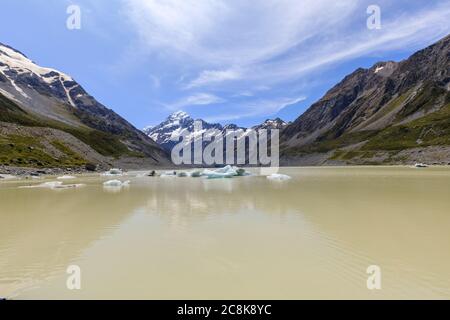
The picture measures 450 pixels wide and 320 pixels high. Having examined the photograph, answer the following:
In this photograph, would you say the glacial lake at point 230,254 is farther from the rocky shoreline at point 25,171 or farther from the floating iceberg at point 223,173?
the rocky shoreline at point 25,171

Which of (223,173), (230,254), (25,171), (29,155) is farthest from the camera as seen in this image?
Answer: (29,155)

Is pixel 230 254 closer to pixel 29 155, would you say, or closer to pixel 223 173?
pixel 223 173

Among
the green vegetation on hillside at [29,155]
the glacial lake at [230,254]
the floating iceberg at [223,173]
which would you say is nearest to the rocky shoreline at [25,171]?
the green vegetation on hillside at [29,155]

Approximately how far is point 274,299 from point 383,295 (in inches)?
119

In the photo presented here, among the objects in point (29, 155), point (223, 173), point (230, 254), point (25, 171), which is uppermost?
point (29, 155)

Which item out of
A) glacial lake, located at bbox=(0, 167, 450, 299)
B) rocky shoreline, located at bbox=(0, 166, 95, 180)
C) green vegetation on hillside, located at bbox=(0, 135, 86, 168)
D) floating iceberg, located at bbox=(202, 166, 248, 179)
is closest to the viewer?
glacial lake, located at bbox=(0, 167, 450, 299)

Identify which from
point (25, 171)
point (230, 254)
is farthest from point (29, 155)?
point (230, 254)

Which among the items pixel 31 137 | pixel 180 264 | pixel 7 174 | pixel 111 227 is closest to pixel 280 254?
pixel 180 264

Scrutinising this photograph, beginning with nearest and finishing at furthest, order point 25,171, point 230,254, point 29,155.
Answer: point 230,254, point 25,171, point 29,155

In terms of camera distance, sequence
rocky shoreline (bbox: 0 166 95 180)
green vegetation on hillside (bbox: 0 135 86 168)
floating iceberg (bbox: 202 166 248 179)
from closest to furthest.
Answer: floating iceberg (bbox: 202 166 248 179), rocky shoreline (bbox: 0 166 95 180), green vegetation on hillside (bbox: 0 135 86 168)

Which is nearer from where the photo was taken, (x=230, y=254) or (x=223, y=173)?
(x=230, y=254)

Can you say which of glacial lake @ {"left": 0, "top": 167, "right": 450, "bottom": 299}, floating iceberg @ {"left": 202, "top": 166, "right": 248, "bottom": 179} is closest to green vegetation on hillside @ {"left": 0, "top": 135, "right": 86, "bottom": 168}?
floating iceberg @ {"left": 202, "top": 166, "right": 248, "bottom": 179}

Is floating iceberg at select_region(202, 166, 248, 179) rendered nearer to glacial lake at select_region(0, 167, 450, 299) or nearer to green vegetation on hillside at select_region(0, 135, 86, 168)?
glacial lake at select_region(0, 167, 450, 299)
